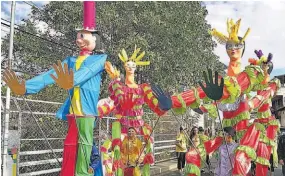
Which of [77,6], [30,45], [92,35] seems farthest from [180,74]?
[92,35]

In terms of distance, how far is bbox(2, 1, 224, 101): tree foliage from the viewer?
33.9 feet

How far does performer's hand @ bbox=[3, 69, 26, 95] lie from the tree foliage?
19.1 ft

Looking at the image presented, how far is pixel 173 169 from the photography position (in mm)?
11805

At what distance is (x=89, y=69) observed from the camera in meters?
A: 3.96

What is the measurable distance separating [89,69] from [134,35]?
21.8 feet

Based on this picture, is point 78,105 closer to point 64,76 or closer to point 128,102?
point 64,76

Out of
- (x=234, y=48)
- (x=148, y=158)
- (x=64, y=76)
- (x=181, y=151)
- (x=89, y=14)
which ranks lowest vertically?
(x=181, y=151)

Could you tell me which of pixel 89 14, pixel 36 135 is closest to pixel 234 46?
pixel 89 14

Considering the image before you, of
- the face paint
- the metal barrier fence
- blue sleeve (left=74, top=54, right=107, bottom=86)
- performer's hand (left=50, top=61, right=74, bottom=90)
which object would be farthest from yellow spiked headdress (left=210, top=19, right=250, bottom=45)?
the metal barrier fence

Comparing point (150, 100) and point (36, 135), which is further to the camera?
point (36, 135)

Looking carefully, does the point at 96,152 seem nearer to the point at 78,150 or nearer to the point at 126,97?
the point at 78,150

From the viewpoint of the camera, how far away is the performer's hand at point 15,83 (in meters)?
3.76

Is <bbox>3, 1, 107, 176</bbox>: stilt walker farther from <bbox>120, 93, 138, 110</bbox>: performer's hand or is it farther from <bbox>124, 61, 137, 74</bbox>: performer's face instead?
<bbox>124, 61, 137, 74</bbox>: performer's face

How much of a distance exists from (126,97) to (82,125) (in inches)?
70.6
